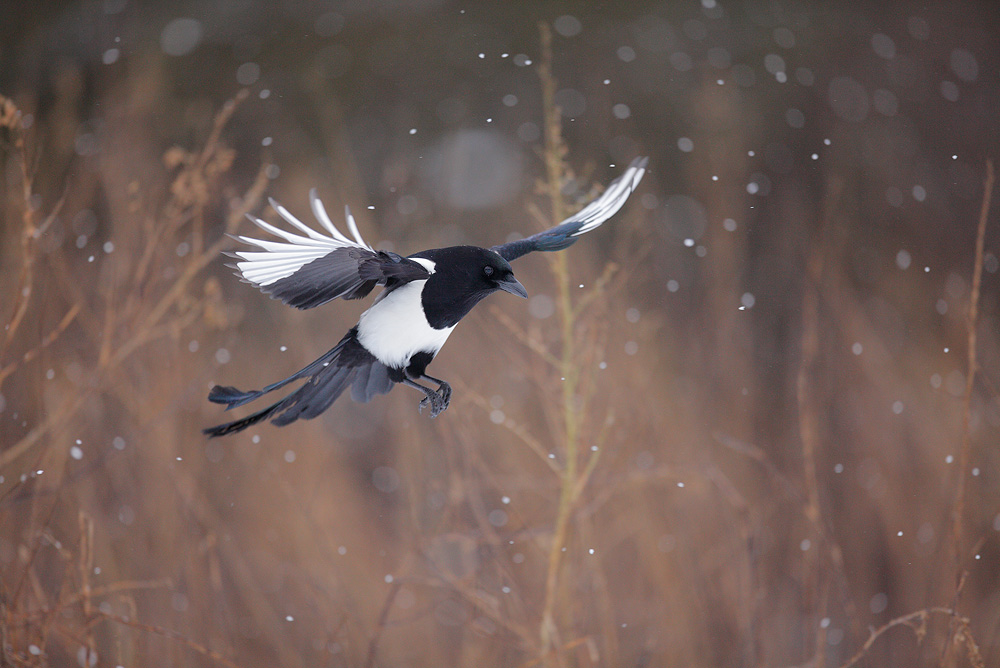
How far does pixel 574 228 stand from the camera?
71cm

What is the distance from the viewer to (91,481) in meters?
1.59

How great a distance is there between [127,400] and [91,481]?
1.05ft

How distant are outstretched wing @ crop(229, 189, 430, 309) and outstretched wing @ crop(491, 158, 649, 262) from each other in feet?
0.49

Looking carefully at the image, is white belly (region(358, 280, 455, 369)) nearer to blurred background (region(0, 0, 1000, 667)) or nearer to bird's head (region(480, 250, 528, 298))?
bird's head (region(480, 250, 528, 298))

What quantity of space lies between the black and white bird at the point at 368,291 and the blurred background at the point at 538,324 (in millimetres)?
613

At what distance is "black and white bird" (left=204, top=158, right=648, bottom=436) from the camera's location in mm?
540

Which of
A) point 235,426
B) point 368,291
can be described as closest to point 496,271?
point 368,291

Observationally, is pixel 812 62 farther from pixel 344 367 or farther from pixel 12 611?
pixel 12 611

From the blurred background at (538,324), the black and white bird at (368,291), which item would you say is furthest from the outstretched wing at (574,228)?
the blurred background at (538,324)

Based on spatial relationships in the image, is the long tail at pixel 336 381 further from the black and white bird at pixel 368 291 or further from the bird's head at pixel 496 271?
the bird's head at pixel 496 271

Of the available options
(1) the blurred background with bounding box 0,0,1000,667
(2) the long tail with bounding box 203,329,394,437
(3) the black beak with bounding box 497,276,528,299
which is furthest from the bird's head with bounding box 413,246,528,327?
(1) the blurred background with bounding box 0,0,1000,667

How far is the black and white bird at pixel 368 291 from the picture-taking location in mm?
540

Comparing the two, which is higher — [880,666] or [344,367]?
[344,367]

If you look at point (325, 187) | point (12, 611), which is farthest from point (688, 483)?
point (12, 611)
